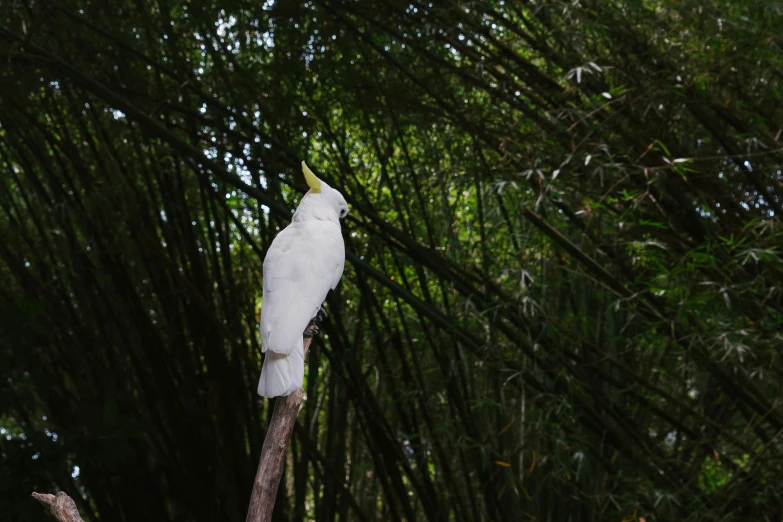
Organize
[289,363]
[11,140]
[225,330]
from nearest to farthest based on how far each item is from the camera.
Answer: [289,363]
[225,330]
[11,140]

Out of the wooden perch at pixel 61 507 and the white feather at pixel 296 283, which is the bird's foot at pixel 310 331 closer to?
the white feather at pixel 296 283

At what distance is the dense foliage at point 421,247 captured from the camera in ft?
7.59

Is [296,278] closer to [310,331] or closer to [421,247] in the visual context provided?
[310,331]

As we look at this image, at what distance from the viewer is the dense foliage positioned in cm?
231

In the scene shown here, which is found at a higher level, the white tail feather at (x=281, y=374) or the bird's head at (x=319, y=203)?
the bird's head at (x=319, y=203)

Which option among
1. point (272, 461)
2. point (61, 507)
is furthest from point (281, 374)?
point (61, 507)

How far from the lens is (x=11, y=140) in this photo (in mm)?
2725

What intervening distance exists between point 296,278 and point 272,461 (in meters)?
0.39

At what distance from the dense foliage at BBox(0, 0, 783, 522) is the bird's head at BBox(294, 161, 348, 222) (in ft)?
1.37

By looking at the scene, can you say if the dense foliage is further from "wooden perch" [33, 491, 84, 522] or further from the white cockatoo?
"wooden perch" [33, 491, 84, 522]

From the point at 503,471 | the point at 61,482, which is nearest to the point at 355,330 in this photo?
the point at 503,471

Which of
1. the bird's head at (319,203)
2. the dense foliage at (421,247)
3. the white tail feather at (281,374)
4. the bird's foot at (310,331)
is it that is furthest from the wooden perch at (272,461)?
the dense foliage at (421,247)

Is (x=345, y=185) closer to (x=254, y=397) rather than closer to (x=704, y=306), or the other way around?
(x=254, y=397)

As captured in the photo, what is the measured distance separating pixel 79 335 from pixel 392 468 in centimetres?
122
